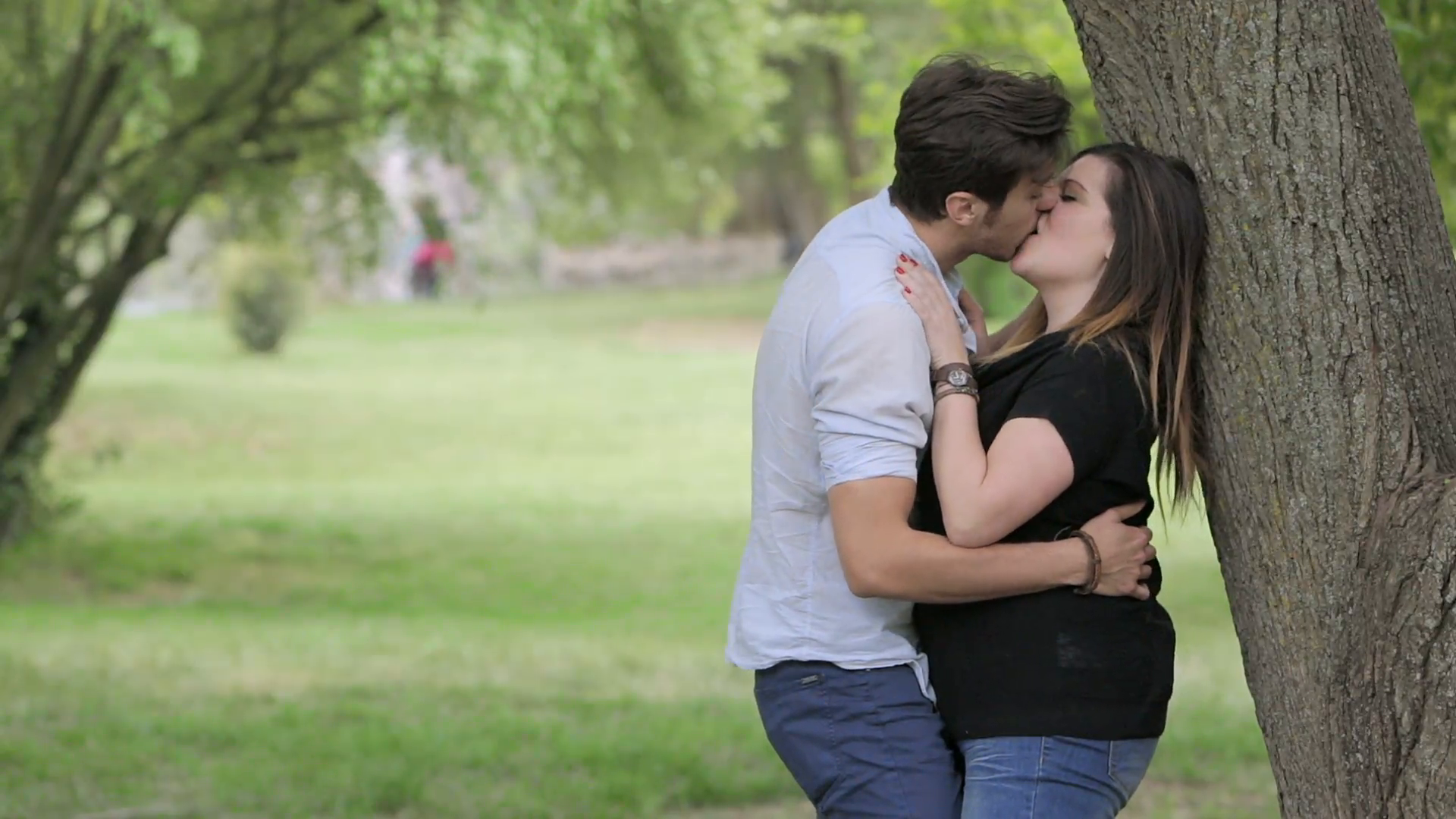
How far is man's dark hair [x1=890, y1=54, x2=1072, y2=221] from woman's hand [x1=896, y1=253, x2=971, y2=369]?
0.13 m

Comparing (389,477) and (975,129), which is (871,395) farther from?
(389,477)

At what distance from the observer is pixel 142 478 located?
2128 centimetres

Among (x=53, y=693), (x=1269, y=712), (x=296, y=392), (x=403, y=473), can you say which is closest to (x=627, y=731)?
(x=53, y=693)

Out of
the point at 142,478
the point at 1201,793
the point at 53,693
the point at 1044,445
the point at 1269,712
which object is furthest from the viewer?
the point at 142,478

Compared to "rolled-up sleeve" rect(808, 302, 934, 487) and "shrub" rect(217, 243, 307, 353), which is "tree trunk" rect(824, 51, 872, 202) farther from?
"rolled-up sleeve" rect(808, 302, 934, 487)

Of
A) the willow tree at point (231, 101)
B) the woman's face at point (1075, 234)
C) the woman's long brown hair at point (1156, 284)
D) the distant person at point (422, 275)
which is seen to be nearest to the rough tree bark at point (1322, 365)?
the woman's long brown hair at point (1156, 284)

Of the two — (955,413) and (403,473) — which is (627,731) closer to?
(955,413)

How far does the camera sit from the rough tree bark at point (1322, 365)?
281 centimetres

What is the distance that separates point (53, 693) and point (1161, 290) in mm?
6551

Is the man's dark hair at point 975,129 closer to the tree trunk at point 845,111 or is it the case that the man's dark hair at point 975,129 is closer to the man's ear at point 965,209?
the man's ear at point 965,209

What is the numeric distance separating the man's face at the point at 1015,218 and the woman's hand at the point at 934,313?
5.6 inches

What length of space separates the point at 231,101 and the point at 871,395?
424 inches

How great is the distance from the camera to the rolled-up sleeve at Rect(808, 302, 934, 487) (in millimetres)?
2705

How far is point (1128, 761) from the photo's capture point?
282 cm
